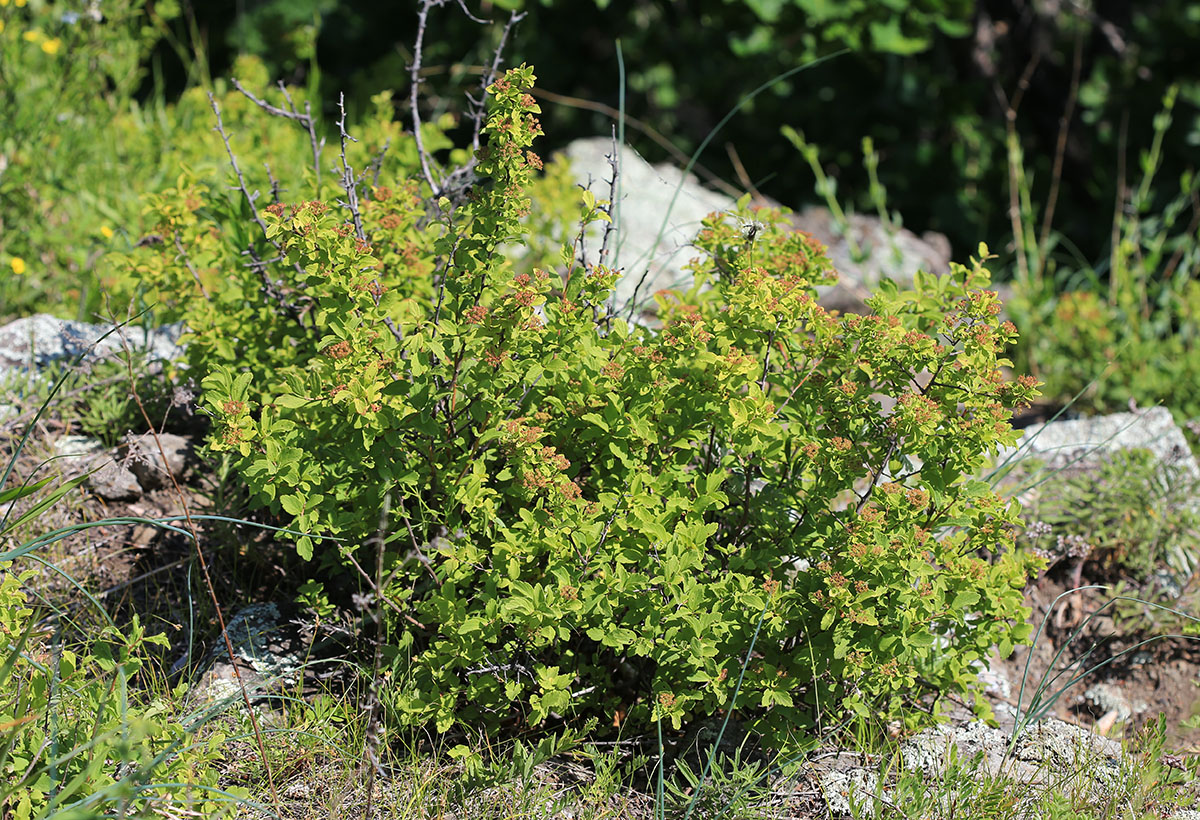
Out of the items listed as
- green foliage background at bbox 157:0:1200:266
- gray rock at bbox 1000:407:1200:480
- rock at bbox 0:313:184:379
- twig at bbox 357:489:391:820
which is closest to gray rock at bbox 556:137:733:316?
green foliage background at bbox 157:0:1200:266

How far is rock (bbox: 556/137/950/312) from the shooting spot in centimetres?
423

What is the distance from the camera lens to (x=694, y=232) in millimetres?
4223

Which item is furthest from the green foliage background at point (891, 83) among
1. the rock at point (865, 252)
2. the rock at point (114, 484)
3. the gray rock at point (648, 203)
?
the rock at point (114, 484)

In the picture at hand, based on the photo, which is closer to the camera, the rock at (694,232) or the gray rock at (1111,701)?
the gray rock at (1111,701)

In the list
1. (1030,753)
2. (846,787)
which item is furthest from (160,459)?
(1030,753)

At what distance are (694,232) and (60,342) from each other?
2.31m

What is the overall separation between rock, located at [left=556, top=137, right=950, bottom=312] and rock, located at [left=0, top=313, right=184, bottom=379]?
157 centimetres

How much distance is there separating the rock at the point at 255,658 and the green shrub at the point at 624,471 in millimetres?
264

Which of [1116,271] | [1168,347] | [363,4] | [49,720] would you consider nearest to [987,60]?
[1116,271]

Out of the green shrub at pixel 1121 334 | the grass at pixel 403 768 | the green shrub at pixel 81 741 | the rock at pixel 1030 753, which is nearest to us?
the green shrub at pixel 81 741

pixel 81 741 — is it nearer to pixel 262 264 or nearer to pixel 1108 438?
pixel 262 264

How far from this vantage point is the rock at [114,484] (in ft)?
8.77

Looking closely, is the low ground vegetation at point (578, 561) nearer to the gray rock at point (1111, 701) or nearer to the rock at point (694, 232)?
the gray rock at point (1111, 701)

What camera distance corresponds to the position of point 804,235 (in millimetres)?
2377
